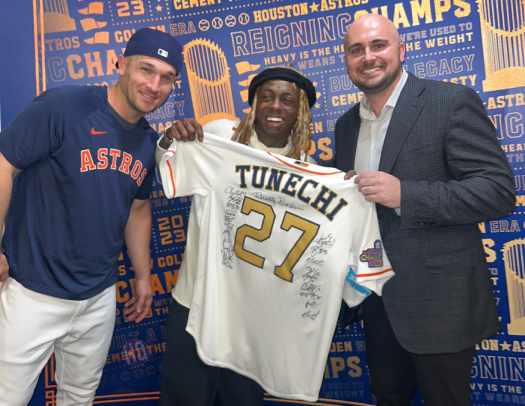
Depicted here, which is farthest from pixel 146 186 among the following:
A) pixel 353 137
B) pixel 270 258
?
pixel 353 137

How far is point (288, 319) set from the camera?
1.74 metres

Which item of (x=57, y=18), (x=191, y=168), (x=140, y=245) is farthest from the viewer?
(x=57, y=18)

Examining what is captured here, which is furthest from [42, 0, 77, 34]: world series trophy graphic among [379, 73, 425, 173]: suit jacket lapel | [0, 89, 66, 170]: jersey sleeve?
[379, 73, 425, 173]: suit jacket lapel

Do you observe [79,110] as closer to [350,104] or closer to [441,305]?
[350,104]

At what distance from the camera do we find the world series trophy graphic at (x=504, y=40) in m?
2.16

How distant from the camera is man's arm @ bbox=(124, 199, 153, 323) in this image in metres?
2.12

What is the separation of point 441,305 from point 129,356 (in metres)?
2.10

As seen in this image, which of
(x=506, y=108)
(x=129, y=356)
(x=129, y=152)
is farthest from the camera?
(x=129, y=356)

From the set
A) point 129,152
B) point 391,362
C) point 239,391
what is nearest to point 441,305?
point 391,362

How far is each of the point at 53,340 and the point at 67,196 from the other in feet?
2.25

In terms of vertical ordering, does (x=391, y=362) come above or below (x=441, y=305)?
below

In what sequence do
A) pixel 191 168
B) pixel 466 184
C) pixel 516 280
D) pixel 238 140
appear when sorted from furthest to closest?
1. pixel 516 280
2. pixel 238 140
3. pixel 191 168
4. pixel 466 184

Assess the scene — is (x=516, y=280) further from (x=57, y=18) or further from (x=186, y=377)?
(x=57, y=18)

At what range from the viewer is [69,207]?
1.70 metres
